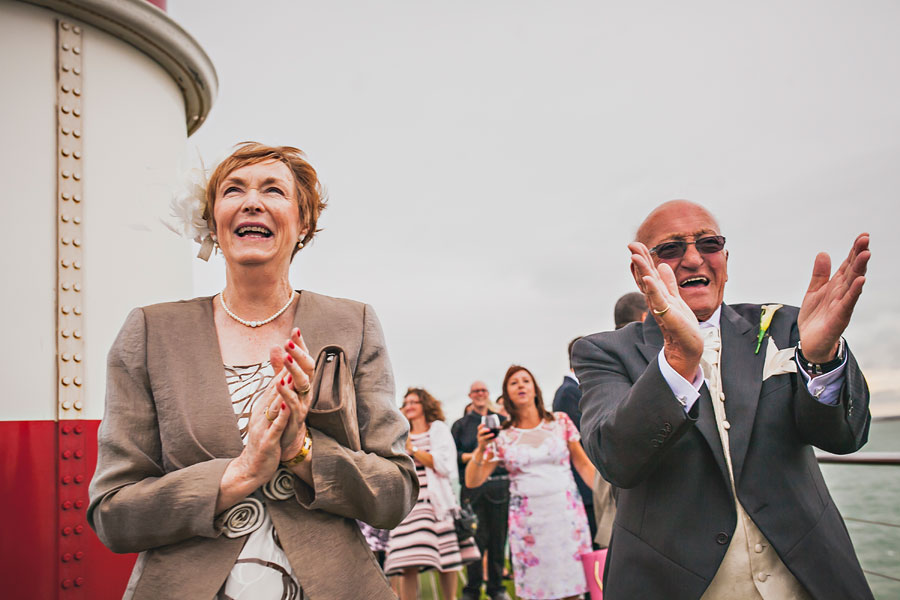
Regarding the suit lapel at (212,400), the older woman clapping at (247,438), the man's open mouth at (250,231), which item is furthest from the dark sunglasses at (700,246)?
the suit lapel at (212,400)

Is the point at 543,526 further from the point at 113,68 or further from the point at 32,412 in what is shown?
the point at 113,68

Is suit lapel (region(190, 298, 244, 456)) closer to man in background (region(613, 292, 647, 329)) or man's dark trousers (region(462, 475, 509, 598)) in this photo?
man in background (region(613, 292, 647, 329))

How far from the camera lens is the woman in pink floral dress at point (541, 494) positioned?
17.1ft

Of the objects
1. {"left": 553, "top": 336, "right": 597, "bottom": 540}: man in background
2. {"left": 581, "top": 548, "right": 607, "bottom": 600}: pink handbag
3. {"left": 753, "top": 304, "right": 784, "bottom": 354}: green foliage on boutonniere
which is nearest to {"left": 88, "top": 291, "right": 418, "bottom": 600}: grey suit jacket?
{"left": 753, "top": 304, "right": 784, "bottom": 354}: green foliage on boutonniere

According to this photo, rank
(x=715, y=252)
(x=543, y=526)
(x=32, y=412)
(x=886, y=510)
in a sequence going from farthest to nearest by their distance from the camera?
(x=543, y=526) → (x=886, y=510) → (x=32, y=412) → (x=715, y=252)

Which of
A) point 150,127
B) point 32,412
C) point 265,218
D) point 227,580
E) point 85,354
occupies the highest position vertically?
point 150,127

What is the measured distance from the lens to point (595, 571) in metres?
2.78

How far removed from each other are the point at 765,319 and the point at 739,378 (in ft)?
0.75

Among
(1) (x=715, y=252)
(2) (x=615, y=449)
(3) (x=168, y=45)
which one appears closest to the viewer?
(2) (x=615, y=449)

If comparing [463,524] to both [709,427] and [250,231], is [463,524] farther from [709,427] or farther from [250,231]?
[250,231]

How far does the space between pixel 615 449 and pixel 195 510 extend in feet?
3.46

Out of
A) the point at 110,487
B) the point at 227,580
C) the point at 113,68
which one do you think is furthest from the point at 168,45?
the point at 227,580

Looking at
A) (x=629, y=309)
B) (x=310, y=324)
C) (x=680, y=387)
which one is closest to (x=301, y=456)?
(x=310, y=324)

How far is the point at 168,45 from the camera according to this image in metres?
3.18
